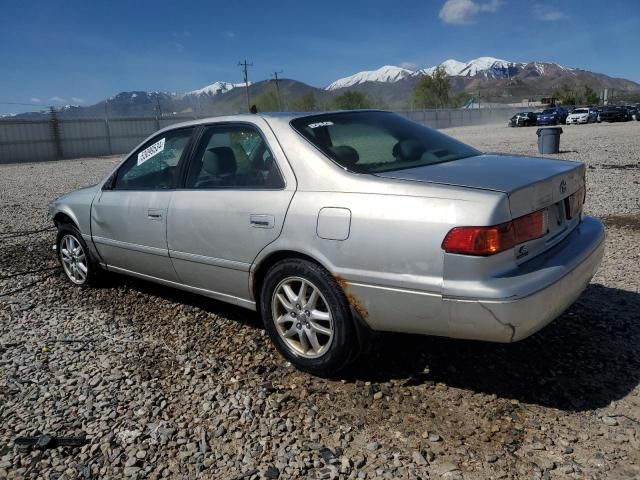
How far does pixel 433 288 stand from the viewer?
2592mm

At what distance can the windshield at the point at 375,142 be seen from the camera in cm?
321

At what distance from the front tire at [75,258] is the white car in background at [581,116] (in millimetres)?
47313

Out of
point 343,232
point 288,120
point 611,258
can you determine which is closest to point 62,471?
point 343,232

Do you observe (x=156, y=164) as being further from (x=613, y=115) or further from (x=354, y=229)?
(x=613, y=115)

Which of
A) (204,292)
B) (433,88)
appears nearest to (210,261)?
(204,292)

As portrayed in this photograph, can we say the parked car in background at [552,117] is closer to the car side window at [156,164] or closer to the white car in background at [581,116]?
the white car in background at [581,116]

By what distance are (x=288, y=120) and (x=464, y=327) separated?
68.5 inches

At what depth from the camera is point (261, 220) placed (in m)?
3.24

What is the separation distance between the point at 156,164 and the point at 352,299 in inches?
90.2

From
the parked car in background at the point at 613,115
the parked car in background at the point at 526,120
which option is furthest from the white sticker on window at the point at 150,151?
the parked car in background at the point at 613,115

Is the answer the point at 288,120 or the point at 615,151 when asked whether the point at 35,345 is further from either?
the point at 615,151

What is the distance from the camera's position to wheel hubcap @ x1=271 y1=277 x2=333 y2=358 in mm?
3086

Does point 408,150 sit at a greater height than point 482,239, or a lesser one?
greater

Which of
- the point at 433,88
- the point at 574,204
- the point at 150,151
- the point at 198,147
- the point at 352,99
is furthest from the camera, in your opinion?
the point at 433,88
